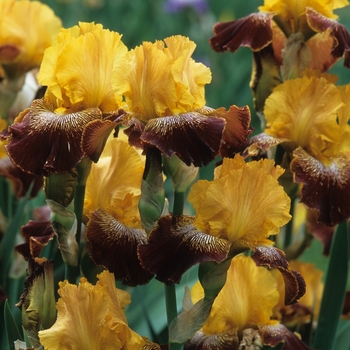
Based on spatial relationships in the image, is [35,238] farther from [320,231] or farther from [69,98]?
[320,231]

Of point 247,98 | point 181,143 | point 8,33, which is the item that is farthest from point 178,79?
point 247,98

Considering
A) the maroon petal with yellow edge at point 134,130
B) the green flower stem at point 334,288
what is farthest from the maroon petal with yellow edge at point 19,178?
the green flower stem at point 334,288

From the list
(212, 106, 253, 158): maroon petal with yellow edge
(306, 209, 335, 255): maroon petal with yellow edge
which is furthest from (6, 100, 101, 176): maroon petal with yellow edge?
(306, 209, 335, 255): maroon petal with yellow edge

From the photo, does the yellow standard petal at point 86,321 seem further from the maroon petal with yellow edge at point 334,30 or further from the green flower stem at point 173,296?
the maroon petal with yellow edge at point 334,30

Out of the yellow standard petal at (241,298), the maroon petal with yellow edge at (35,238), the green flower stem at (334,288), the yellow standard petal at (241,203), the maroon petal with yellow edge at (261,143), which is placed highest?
the yellow standard petal at (241,203)

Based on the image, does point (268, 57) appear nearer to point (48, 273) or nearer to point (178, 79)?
point (178, 79)

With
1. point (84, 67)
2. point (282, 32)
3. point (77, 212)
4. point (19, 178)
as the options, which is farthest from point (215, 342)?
point (282, 32)
